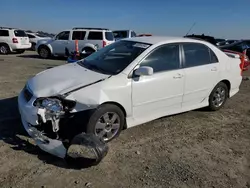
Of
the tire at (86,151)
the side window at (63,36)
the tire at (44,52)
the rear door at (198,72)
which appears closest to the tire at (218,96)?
the rear door at (198,72)

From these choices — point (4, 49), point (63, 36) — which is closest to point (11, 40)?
point (4, 49)

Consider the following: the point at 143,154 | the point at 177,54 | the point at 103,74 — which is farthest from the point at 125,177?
the point at 177,54

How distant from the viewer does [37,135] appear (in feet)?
12.1

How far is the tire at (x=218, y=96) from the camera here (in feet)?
17.9

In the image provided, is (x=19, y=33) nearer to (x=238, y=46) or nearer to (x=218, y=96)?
(x=238, y=46)

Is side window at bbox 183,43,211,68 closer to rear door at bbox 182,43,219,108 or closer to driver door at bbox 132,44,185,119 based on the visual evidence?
rear door at bbox 182,43,219,108

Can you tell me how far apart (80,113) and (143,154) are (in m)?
1.07

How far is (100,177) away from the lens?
322cm

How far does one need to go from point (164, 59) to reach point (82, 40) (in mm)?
10987

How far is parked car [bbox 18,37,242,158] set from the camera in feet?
12.0

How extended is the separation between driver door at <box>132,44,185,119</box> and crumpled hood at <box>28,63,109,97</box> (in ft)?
2.04

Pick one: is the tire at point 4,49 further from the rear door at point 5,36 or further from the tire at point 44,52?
the tire at point 44,52

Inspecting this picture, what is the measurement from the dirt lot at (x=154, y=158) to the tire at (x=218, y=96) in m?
0.37

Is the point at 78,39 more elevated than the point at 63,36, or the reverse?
the point at 63,36
